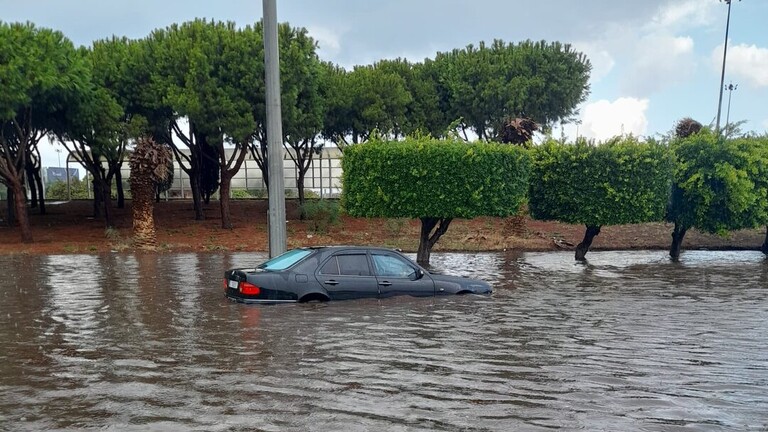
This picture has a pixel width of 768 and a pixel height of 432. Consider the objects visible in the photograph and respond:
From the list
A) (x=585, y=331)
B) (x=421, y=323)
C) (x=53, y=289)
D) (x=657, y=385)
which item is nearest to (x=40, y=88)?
(x=53, y=289)

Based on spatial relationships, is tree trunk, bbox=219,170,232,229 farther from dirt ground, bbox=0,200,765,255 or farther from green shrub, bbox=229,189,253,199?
green shrub, bbox=229,189,253,199

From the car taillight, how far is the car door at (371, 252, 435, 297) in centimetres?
209

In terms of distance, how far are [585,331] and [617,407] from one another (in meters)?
4.03

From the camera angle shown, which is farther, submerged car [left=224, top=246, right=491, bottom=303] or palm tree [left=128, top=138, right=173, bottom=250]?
palm tree [left=128, top=138, right=173, bottom=250]

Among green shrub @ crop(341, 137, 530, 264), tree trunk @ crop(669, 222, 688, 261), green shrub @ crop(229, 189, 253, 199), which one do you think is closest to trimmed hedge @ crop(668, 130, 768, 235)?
tree trunk @ crop(669, 222, 688, 261)

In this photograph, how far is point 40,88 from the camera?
86.4ft

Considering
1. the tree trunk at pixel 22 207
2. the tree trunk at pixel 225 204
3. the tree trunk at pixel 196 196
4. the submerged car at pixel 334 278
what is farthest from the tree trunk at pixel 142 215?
the submerged car at pixel 334 278

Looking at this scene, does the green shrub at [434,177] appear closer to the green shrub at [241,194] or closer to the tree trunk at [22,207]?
the tree trunk at [22,207]

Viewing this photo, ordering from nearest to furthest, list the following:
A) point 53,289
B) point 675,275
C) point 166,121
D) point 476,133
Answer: point 53,289 → point 675,275 → point 166,121 → point 476,133

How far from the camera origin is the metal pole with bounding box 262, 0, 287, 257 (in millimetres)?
12914

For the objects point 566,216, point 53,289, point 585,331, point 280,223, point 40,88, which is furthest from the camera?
point 40,88

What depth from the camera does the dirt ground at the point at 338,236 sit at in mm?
28281

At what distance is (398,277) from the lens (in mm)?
11734

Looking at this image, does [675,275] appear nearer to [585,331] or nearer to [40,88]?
[585,331]
